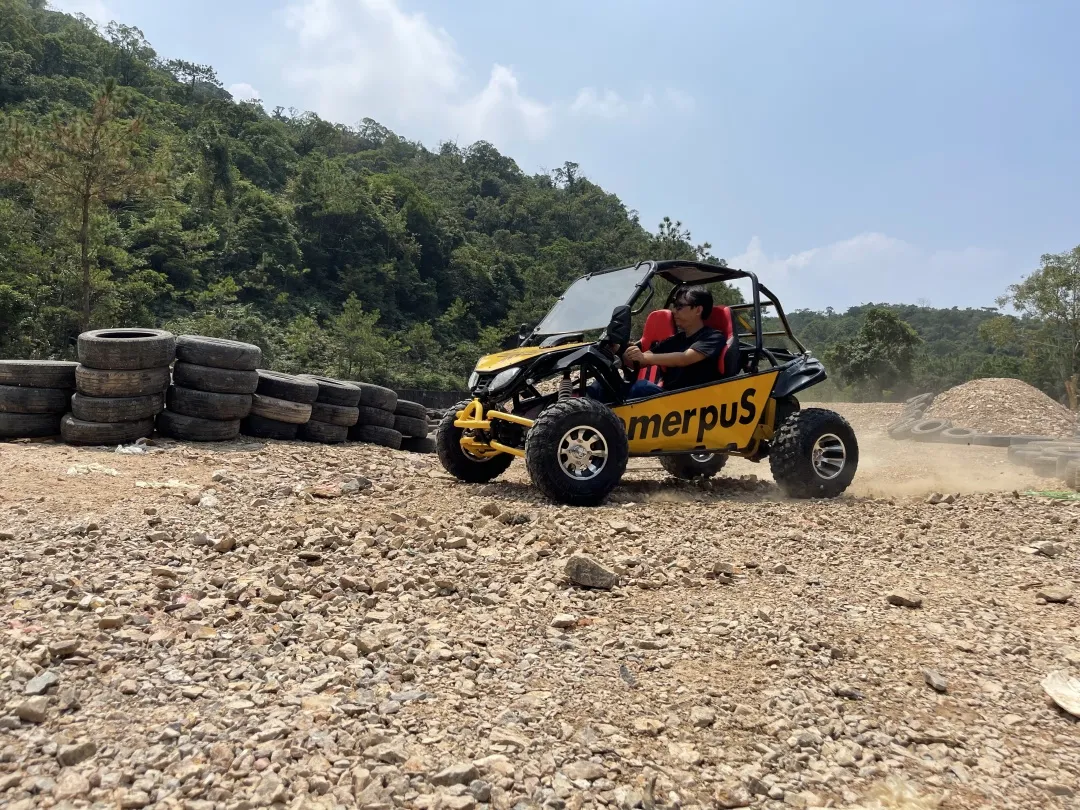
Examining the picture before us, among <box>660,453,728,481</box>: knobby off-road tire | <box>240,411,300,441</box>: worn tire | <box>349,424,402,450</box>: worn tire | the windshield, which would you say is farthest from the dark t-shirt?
<box>240,411,300,441</box>: worn tire

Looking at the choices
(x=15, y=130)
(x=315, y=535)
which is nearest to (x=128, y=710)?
(x=315, y=535)

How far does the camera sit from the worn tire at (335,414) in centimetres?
793

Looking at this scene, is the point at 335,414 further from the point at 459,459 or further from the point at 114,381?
the point at 459,459

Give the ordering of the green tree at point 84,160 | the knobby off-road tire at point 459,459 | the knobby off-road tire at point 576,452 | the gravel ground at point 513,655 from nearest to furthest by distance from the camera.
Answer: the gravel ground at point 513,655 < the knobby off-road tire at point 576,452 < the knobby off-road tire at point 459,459 < the green tree at point 84,160

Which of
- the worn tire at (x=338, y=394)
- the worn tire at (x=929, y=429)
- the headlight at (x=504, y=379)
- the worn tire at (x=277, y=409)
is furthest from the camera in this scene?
the worn tire at (x=929, y=429)

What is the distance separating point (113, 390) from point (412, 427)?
3488mm

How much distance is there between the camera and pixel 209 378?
704 centimetres

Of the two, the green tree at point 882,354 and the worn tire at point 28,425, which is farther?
the green tree at point 882,354

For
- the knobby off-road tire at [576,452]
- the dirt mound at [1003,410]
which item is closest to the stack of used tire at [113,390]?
the knobby off-road tire at [576,452]

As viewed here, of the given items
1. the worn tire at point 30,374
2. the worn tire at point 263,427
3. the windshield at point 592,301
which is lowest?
the worn tire at point 263,427

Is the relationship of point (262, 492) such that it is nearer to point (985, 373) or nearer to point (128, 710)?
point (128, 710)

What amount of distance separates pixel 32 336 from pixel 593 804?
25.9 meters

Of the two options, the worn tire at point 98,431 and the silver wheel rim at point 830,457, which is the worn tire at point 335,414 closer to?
the worn tire at point 98,431

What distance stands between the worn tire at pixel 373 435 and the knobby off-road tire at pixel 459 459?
2.77 m
